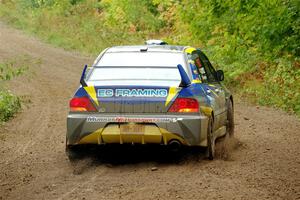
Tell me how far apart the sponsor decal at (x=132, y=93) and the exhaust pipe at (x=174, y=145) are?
579 millimetres

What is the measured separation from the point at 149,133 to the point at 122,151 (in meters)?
1.28

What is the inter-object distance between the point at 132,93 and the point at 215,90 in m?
1.85

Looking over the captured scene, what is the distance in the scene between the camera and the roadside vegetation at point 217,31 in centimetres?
1595

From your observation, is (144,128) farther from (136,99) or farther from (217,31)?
(217,31)

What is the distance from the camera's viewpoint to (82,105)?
8.95 meters

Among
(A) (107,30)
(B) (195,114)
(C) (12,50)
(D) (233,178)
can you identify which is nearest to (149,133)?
(B) (195,114)

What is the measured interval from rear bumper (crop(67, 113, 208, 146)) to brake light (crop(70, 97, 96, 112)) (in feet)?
0.30

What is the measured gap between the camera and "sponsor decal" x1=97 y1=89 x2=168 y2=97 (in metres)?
8.80

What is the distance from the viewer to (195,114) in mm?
8852

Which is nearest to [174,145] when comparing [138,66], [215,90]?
[138,66]

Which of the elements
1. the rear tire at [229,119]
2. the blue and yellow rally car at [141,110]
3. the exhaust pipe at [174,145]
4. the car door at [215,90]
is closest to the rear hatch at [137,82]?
the blue and yellow rally car at [141,110]

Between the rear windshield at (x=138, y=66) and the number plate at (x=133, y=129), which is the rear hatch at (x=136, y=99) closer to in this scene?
the number plate at (x=133, y=129)

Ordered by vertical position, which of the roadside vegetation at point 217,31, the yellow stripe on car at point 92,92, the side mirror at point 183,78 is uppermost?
the side mirror at point 183,78

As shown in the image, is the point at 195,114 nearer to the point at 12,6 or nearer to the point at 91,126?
the point at 91,126
